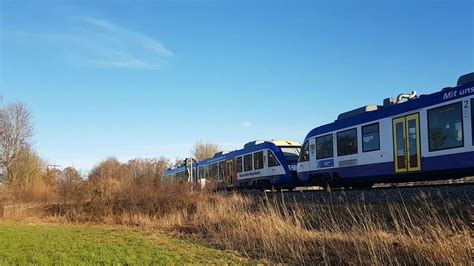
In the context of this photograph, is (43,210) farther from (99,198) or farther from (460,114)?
(460,114)

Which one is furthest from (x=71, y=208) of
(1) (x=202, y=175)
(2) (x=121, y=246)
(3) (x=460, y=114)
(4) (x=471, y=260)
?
(4) (x=471, y=260)

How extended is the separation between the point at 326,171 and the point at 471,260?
47.4 ft

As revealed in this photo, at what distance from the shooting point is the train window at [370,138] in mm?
17906

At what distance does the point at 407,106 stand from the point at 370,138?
90.4 inches

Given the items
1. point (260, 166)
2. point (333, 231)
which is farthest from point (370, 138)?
point (260, 166)

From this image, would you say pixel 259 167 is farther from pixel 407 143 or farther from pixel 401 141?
pixel 407 143

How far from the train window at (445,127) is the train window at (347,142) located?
423 cm

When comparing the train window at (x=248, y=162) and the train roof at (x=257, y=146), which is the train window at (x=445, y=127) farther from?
the train window at (x=248, y=162)

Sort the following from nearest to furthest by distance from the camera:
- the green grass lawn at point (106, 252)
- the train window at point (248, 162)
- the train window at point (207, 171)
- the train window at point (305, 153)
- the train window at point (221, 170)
Result: the green grass lawn at point (106, 252), the train window at point (305, 153), the train window at point (248, 162), the train window at point (221, 170), the train window at point (207, 171)

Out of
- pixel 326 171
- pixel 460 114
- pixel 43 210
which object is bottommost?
pixel 43 210

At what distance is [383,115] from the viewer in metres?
17.6

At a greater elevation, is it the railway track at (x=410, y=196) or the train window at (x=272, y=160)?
the train window at (x=272, y=160)

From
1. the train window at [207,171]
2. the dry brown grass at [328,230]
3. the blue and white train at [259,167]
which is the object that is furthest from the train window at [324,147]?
the train window at [207,171]

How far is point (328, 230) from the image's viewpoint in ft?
39.9
